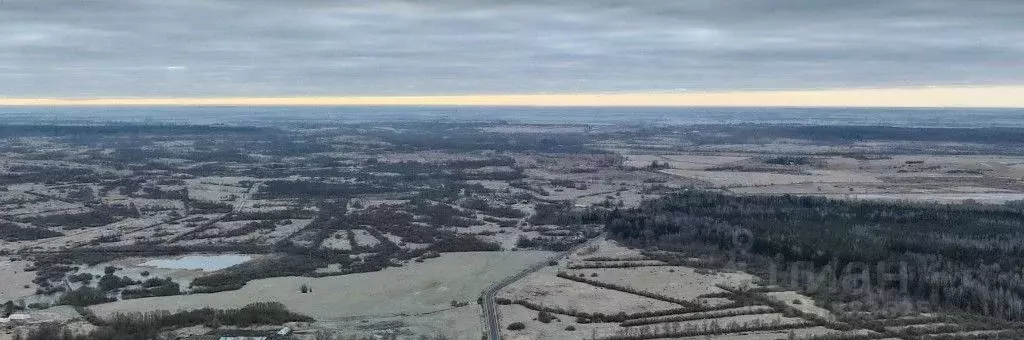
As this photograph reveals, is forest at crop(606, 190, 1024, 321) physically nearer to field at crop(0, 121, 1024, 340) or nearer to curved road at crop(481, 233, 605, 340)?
field at crop(0, 121, 1024, 340)

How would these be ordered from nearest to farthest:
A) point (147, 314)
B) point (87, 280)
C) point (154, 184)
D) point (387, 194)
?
point (147, 314)
point (87, 280)
point (387, 194)
point (154, 184)

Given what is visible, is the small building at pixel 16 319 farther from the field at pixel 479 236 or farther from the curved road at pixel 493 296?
the curved road at pixel 493 296

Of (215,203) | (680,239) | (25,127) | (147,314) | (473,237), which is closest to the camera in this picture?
(147,314)

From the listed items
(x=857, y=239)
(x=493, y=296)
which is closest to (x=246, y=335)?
(x=493, y=296)

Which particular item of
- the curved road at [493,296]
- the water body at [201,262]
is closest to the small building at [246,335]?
the curved road at [493,296]

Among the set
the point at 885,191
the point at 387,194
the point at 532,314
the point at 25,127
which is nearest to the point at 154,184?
the point at 387,194

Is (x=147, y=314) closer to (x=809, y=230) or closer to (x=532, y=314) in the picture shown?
(x=532, y=314)

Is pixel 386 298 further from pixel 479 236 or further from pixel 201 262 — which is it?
pixel 479 236
